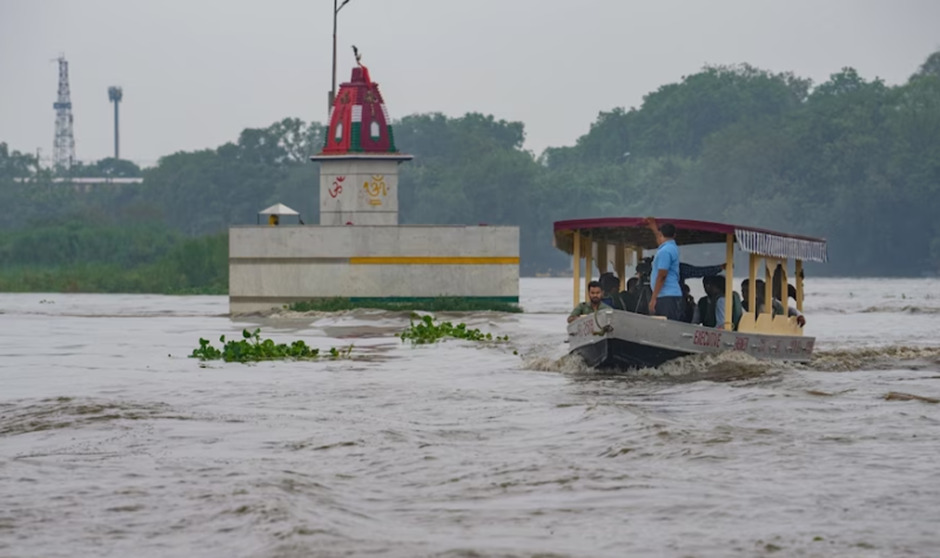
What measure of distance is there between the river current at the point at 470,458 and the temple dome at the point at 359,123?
21035mm

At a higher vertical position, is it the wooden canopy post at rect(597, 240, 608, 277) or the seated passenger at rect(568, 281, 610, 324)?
the wooden canopy post at rect(597, 240, 608, 277)

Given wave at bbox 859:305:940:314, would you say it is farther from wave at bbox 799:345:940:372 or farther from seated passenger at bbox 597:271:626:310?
seated passenger at bbox 597:271:626:310

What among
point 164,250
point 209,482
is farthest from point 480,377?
point 164,250

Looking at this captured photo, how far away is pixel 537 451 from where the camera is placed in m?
13.9

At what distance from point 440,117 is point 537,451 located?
130770mm

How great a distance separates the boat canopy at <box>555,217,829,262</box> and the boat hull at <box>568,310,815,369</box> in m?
1.21

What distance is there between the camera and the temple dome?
45.8 metres

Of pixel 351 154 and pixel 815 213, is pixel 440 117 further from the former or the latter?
pixel 351 154

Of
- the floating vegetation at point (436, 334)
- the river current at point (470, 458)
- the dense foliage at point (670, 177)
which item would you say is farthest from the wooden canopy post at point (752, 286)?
the dense foliage at point (670, 177)

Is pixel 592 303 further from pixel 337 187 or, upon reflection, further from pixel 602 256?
pixel 337 187

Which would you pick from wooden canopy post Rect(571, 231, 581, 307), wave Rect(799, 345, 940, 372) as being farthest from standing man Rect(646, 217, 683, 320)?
wave Rect(799, 345, 940, 372)

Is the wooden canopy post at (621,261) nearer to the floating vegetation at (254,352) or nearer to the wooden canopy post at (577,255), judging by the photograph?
the wooden canopy post at (577,255)

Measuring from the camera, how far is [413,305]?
43.0 meters

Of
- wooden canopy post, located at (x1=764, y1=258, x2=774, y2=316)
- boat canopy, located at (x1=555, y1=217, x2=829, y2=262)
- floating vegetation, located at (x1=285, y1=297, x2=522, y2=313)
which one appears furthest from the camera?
floating vegetation, located at (x1=285, y1=297, x2=522, y2=313)
